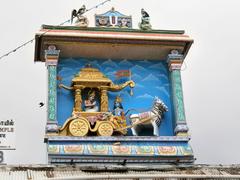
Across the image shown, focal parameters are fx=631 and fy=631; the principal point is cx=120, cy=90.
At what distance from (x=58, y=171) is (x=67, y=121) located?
318 cm

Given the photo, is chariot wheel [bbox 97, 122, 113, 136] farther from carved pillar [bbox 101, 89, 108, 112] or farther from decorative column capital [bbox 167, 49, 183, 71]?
decorative column capital [bbox 167, 49, 183, 71]

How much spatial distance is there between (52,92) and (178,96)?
324cm

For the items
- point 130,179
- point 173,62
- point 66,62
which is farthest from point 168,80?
point 130,179

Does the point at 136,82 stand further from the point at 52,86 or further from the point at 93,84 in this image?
the point at 52,86

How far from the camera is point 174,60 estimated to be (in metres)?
16.8

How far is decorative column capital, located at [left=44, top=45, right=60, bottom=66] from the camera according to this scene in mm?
16156

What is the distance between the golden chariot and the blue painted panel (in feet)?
0.64

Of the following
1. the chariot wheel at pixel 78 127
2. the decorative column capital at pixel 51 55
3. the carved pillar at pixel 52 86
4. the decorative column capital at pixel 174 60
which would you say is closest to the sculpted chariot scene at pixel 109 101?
the chariot wheel at pixel 78 127

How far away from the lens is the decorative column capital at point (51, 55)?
636 inches

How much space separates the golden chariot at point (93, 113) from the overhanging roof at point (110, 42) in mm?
584

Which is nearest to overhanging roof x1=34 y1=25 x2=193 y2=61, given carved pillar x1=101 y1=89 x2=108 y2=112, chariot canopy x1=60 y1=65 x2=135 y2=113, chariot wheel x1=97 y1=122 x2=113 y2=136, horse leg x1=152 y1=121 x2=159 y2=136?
chariot canopy x1=60 y1=65 x2=135 y2=113

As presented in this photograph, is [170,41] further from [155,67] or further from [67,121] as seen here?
[67,121]

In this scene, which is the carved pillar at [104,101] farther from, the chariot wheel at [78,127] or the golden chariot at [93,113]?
the chariot wheel at [78,127]

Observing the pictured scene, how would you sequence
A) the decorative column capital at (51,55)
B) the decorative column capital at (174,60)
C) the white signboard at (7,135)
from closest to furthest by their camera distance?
1. the white signboard at (7,135)
2. the decorative column capital at (51,55)
3. the decorative column capital at (174,60)
